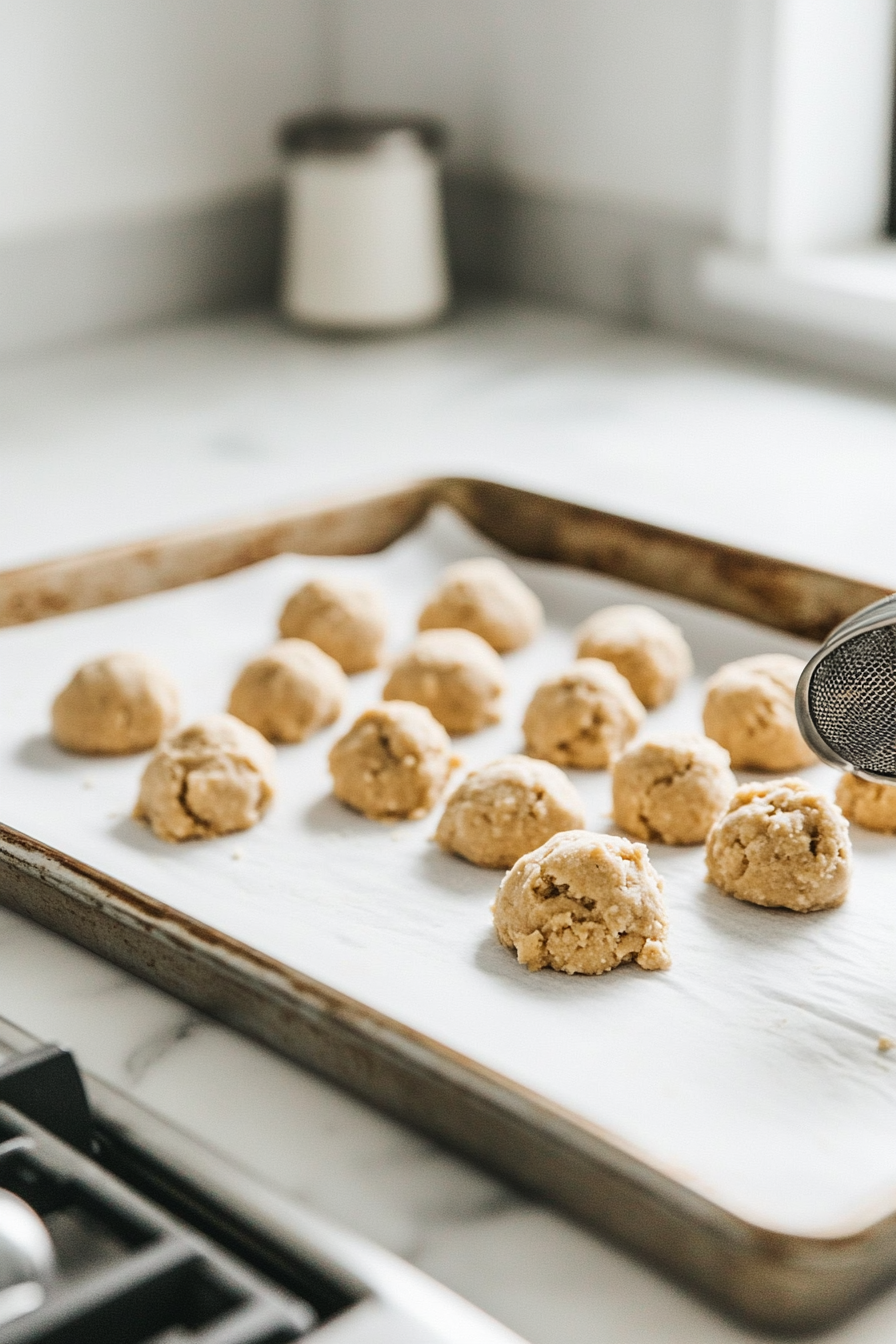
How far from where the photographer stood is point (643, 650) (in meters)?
1.23

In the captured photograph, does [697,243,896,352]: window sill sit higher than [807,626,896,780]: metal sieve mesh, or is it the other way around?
[697,243,896,352]: window sill

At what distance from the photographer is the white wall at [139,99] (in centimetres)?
204

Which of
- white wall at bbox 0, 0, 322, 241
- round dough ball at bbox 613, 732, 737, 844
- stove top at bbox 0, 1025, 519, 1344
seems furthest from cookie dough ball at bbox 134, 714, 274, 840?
white wall at bbox 0, 0, 322, 241

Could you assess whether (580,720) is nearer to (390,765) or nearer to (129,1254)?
(390,765)

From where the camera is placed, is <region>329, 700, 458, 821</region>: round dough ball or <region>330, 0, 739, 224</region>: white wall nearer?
<region>329, 700, 458, 821</region>: round dough ball

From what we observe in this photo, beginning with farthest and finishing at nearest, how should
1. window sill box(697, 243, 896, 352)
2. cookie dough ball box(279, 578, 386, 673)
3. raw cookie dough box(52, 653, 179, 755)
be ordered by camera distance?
1. window sill box(697, 243, 896, 352)
2. cookie dough ball box(279, 578, 386, 673)
3. raw cookie dough box(52, 653, 179, 755)

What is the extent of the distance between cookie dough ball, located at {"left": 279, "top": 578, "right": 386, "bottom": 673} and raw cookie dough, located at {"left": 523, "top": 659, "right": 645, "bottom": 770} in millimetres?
194

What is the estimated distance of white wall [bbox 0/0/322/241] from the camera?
2035 millimetres

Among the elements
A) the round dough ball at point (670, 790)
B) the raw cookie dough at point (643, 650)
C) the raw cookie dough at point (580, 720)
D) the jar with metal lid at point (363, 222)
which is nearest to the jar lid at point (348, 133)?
the jar with metal lid at point (363, 222)

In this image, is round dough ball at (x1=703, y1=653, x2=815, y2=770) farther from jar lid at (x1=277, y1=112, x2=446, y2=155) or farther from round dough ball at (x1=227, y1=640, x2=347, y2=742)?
jar lid at (x1=277, y1=112, x2=446, y2=155)

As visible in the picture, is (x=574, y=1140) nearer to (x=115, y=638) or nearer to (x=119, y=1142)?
(x=119, y=1142)

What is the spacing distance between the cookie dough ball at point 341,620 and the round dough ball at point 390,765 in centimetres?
18

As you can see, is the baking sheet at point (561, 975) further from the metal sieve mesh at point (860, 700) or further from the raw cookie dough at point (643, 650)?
the metal sieve mesh at point (860, 700)

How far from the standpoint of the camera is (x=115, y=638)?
133 centimetres
